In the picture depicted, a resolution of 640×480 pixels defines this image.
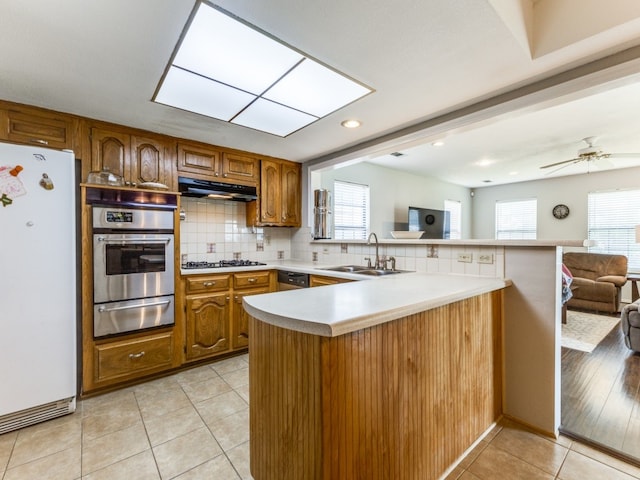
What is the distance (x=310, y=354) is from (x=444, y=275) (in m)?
1.55

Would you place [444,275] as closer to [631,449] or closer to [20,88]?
[631,449]

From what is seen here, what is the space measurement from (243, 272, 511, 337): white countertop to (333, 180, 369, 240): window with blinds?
2780 mm

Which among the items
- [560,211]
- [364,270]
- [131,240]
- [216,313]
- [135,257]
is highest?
[560,211]

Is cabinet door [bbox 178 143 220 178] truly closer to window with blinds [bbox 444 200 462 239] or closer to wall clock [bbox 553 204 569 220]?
window with blinds [bbox 444 200 462 239]

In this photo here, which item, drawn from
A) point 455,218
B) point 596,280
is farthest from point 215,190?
point 596,280

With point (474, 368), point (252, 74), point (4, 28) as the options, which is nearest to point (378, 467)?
point (474, 368)

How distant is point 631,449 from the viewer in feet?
5.29

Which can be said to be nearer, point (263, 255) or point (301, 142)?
point (301, 142)

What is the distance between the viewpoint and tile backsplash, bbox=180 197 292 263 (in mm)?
3244

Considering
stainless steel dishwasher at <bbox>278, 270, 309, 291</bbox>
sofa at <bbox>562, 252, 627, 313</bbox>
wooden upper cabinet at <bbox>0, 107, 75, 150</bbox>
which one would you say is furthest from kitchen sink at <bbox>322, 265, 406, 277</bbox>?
sofa at <bbox>562, 252, 627, 313</bbox>

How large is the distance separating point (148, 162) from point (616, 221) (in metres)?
7.64

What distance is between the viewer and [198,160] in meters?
2.98

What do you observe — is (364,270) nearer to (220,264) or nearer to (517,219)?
(220,264)

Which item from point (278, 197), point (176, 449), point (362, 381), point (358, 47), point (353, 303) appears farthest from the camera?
point (278, 197)
